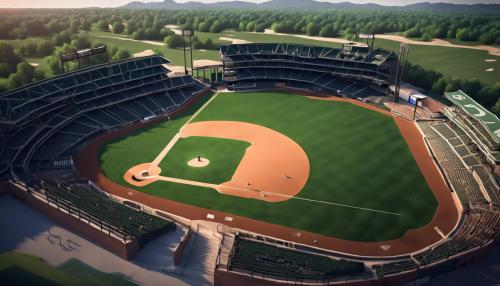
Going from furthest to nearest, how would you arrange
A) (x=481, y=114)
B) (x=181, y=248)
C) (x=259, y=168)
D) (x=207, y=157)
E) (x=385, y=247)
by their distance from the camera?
(x=207, y=157), (x=259, y=168), (x=481, y=114), (x=385, y=247), (x=181, y=248)

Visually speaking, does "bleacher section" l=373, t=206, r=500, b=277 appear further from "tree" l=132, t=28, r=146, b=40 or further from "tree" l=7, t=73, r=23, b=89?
"tree" l=132, t=28, r=146, b=40

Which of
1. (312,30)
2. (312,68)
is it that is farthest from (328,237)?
(312,30)

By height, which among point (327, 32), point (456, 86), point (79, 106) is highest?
point (327, 32)

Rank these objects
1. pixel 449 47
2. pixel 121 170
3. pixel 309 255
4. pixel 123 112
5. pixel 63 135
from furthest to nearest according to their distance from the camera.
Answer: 1. pixel 449 47
2. pixel 123 112
3. pixel 63 135
4. pixel 121 170
5. pixel 309 255

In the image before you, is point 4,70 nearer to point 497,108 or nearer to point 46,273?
point 46,273

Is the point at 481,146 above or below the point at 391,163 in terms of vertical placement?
above

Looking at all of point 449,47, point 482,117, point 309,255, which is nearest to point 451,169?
point 482,117

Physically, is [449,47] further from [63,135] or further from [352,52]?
[63,135]
